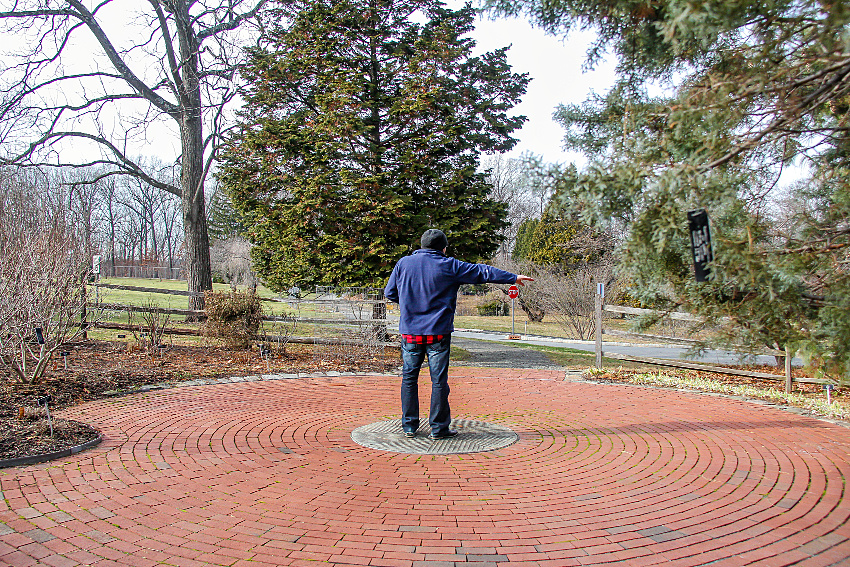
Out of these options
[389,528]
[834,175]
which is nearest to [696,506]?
[389,528]

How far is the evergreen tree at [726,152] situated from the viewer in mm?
3027

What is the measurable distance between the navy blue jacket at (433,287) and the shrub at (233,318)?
287 inches

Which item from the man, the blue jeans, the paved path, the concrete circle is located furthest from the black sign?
the concrete circle

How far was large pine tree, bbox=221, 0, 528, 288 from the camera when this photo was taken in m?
13.7

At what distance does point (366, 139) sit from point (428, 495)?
39.0 feet

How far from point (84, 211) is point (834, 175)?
1054cm

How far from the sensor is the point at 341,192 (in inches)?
558

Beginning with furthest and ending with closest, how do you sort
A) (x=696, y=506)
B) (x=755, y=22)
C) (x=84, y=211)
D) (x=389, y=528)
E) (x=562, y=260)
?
(x=562, y=260) < (x=84, y=211) < (x=696, y=506) < (x=389, y=528) < (x=755, y=22)

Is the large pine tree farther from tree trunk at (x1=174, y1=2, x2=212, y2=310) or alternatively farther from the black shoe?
the black shoe

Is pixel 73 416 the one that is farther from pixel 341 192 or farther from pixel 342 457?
pixel 341 192

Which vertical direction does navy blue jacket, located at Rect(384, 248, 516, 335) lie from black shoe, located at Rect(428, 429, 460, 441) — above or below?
above

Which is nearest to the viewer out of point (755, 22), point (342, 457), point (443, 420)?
point (755, 22)

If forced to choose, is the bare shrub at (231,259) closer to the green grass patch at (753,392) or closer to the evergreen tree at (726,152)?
the green grass patch at (753,392)

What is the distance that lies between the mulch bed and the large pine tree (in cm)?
296
